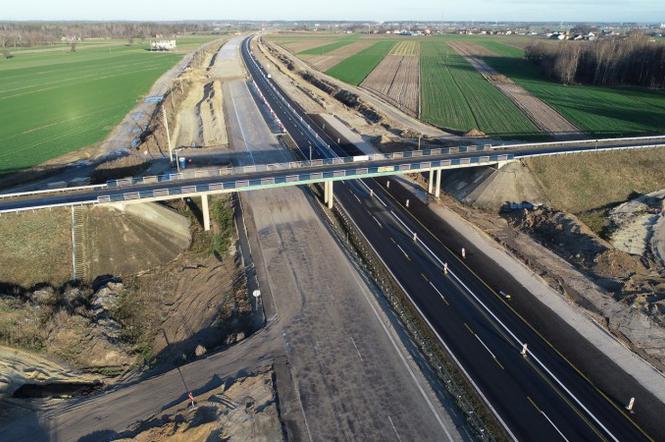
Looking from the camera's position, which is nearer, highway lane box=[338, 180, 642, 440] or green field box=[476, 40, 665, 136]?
highway lane box=[338, 180, 642, 440]

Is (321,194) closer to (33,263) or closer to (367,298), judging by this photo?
(367,298)

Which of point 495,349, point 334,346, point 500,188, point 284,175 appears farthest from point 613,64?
point 334,346

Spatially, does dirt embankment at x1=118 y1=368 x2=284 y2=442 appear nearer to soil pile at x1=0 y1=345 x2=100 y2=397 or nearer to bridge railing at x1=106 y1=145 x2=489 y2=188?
soil pile at x1=0 y1=345 x2=100 y2=397

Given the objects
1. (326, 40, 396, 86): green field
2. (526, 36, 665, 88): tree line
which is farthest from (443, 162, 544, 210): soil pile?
(526, 36, 665, 88): tree line

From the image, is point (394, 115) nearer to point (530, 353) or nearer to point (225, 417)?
point (530, 353)

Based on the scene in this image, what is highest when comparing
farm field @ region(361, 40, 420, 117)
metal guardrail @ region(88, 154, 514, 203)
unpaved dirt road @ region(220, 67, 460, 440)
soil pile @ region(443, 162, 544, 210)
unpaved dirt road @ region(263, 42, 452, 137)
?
farm field @ region(361, 40, 420, 117)

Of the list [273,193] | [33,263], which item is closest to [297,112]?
[273,193]

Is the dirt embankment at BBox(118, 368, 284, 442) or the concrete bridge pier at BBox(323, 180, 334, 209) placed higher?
the concrete bridge pier at BBox(323, 180, 334, 209)
